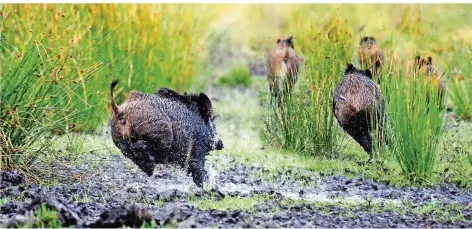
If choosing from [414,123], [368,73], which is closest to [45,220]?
[414,123]

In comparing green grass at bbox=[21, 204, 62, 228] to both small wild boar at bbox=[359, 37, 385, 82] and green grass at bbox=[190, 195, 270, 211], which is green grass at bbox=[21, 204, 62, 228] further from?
small wild boar at bbox=[359, 37, 385, 82]

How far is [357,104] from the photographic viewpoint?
27.0ft

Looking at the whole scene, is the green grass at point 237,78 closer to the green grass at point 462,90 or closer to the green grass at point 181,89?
the green grass at point 181,89

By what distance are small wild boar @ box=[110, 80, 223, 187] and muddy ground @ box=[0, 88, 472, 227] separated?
29 centimetres

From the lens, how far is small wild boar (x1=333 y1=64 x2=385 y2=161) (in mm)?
8227

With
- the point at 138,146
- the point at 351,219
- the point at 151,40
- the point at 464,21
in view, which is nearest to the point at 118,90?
the point at 151,40

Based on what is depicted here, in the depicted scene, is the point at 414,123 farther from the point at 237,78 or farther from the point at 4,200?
the point at 237,78

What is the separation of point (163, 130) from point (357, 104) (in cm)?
236

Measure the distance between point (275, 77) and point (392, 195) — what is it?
285 centimetres

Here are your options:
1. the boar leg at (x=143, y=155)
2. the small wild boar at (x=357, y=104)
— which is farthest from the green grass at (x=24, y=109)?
the small wild boar at (x=357, y=104)

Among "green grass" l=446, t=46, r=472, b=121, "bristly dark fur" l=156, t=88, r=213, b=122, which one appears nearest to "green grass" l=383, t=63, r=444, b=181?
"bristly dark fur" l=156, t=88, r=213, b=122

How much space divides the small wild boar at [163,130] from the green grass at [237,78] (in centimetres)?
782

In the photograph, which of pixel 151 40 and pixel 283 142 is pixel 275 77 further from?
pixel 151 40

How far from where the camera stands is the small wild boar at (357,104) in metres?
8.23
